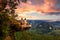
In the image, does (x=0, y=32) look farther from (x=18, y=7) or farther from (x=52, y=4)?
(x=52, y=4)

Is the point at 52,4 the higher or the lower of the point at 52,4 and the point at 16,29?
the higher

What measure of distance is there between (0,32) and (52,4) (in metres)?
1.16

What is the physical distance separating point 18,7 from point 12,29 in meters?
0.44

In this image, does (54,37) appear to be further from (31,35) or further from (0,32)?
(0,32)

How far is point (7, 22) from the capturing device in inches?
229

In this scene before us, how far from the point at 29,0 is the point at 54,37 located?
33.6 inches

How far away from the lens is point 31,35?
6.02 metres

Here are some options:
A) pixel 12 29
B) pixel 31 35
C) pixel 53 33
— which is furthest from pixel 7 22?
pixel 53 33

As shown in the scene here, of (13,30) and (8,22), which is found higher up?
(8,22)

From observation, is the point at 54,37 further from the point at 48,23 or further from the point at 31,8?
the point at 31,8

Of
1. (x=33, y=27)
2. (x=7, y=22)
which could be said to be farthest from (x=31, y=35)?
(x=7, y=22)

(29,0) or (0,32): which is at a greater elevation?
(29,0)

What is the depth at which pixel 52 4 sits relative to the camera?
6.13 m

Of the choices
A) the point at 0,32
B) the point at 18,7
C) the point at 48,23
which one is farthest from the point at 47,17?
the point at 0,32
